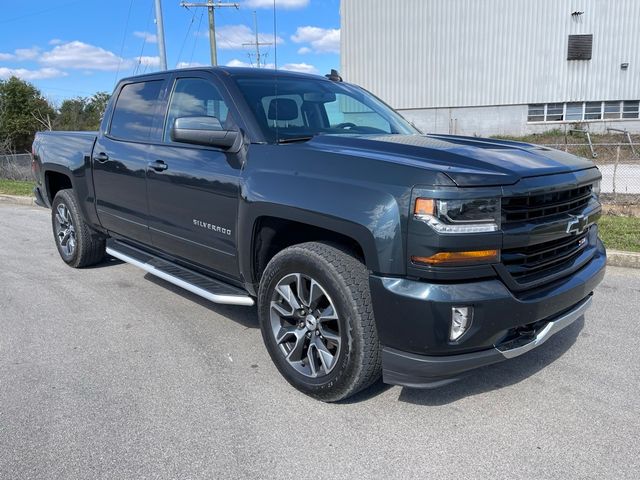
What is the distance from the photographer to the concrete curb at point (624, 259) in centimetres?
592

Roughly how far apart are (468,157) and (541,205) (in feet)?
1.47

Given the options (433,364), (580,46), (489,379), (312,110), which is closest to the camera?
(433,364)

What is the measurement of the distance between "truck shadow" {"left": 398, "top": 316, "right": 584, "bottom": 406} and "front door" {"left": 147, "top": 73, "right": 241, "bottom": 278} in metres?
1.46

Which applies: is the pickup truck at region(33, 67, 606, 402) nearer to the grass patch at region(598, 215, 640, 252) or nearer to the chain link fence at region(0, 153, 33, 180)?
the grass patch at region(598, 215, 640, 252)

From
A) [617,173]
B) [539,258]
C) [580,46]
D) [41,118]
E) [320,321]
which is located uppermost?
[580,46]

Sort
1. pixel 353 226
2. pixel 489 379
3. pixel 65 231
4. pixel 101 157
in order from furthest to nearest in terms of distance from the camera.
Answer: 1. pixel 65 231
2. pixel 101 157
3. pixel 489 379
4. pixel 353 226

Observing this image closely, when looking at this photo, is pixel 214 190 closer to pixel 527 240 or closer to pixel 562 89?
pixel 527 240

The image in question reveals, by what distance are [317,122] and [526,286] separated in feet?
6.19

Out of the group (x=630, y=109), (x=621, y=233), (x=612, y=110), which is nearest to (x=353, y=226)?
(x=621, y=233)

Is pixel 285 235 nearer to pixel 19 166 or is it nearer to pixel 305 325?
pixel 305 325

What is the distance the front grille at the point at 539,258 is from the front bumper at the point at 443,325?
98 millimetres

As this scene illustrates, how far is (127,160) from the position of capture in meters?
4.57

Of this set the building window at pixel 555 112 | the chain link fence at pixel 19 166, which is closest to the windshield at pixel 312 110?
the chain link fence at pixel 19 166

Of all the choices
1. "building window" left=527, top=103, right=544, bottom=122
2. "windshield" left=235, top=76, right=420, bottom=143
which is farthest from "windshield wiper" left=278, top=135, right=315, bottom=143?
"building window" left=527, top=103, right=544, bottom=122
